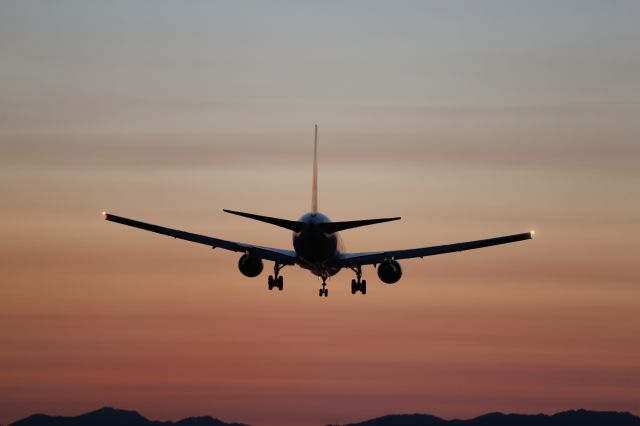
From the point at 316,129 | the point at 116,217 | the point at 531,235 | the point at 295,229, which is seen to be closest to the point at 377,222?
the point at 295,229

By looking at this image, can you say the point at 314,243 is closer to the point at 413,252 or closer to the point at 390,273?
the point at 390,273

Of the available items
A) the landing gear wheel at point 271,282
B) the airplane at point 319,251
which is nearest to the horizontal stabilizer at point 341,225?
the airplane at point 319,251

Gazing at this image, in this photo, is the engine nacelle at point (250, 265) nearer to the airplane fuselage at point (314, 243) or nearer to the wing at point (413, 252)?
the airplane fuselage at point (314, 243)

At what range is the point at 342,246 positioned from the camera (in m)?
125

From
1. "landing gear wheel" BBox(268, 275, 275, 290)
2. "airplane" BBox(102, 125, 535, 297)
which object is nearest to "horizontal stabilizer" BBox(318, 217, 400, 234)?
"airplane" BBox(102, 125, 535, 297)

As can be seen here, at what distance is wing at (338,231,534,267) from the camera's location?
4874 inches

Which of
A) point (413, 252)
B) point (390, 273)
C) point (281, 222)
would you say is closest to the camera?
point (281, 222)

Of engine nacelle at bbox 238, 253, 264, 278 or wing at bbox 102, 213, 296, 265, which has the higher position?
wing at bbox 102, 213, 296, 265

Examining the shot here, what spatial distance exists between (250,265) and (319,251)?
22.5ft

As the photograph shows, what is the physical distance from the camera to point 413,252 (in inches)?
4983

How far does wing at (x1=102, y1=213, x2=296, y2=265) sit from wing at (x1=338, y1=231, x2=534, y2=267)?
16.5 feet

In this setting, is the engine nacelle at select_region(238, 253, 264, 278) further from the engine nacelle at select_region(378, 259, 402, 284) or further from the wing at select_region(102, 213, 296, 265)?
the engine nacelle at select_region(378, 259, 402, 284)

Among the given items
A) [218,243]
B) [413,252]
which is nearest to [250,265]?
[218,243]

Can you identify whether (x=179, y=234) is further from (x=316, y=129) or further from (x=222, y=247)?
(x=316, y=129)
